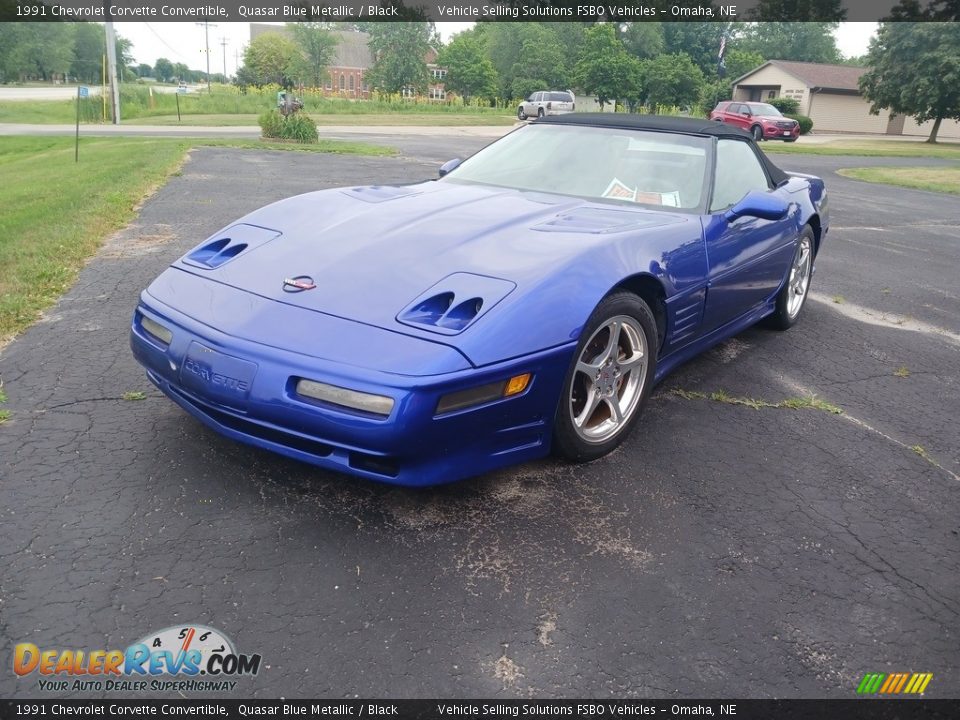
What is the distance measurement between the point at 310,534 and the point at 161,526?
478mm

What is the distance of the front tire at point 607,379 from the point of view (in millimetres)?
2658

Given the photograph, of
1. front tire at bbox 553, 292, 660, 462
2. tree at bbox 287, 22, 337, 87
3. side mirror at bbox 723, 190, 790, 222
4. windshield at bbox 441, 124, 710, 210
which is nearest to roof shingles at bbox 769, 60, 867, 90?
tree at bbox 287, 22, 337, 87

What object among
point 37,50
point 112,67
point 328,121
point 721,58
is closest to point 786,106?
point 721,58

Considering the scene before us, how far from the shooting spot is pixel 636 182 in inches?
144

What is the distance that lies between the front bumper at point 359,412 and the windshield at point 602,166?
1.46 m

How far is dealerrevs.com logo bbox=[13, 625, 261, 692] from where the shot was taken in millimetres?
1757

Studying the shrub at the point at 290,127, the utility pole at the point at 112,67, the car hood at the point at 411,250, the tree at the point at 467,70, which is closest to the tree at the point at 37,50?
the tree at the point at 467,70

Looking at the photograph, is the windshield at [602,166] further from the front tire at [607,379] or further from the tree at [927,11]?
the tree at [927,11]

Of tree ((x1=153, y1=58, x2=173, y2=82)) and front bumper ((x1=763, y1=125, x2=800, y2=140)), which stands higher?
tree ((x1=153, y1=58, x2=173, y2=82))

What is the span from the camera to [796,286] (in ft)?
16.1

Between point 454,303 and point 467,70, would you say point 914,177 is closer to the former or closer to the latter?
point 454,303
